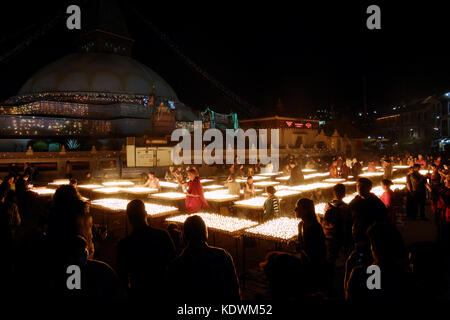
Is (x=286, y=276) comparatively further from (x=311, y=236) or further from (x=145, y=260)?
(x=145, y=260)

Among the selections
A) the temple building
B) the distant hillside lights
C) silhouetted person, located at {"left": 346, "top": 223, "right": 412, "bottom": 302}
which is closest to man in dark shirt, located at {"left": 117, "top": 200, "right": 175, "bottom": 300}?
silhouetted person, located at {"left": 346, "top": 223, "right": 412, "bottom": 302}

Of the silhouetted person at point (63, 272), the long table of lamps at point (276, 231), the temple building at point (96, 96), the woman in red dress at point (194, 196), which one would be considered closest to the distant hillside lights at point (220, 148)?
the temple building at point (96, 96)

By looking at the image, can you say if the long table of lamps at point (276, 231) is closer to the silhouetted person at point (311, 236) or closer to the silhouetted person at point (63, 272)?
the silhouetted person at point (311, 236)

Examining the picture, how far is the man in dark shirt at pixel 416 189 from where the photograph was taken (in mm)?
10391

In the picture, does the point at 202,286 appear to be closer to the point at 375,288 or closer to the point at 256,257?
the point at 375,288

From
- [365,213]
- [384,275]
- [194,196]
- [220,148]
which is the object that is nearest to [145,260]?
[384,275]

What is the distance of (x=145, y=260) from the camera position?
10.7 ft

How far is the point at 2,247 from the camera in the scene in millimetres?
4617

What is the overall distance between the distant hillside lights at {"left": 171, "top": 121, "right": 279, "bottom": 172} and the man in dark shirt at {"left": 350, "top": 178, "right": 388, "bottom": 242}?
2147 centimetres

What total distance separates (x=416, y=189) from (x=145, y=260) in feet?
33.9

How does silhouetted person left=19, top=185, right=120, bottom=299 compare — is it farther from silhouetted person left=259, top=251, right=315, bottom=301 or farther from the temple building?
the temple building

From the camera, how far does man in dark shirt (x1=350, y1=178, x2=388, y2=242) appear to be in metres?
5.01
